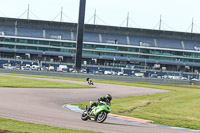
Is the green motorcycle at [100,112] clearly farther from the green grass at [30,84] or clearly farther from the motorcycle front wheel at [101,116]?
the green grass at [30,84]

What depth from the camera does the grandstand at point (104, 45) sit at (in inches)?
5064

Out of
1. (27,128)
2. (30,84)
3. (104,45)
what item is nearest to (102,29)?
(104,45)

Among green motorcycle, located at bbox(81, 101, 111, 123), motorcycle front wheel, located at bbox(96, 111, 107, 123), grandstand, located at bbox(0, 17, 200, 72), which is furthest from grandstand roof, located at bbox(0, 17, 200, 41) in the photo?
motorcycle front wheel, located at bbox(96, 111, 107, 123)

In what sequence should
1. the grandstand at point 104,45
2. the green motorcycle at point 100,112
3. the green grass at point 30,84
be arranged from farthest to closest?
1. the grandstand at point 104,45
2. the green grass at point 30,84
3. the green motorcycle at point 100,112

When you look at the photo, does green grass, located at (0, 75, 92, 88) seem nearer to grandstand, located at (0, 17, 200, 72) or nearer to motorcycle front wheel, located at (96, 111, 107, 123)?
motorcycle front wheel, located at (96, 111, 107, 123)

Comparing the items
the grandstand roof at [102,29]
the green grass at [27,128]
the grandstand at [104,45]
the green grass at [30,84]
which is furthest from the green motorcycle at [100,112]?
the grandstand roof at [102,29]

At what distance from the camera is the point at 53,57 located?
132 m

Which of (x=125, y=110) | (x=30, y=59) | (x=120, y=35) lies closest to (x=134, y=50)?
(x=120, y=35)

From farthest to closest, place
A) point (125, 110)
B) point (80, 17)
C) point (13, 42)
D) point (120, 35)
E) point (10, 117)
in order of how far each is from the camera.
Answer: point (120, 35) < point (13, 42) < point (80, 17) < point (125, 110) < point (10, 117)

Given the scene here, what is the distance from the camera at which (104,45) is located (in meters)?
130

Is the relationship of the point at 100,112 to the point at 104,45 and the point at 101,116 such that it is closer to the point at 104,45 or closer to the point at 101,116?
the point at 101,116

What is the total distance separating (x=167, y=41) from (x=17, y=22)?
52.0m

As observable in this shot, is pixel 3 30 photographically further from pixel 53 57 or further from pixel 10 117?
pixel 10 117

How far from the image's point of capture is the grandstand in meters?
129
